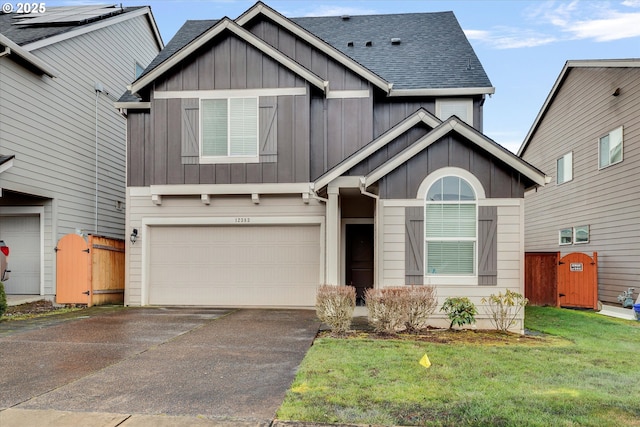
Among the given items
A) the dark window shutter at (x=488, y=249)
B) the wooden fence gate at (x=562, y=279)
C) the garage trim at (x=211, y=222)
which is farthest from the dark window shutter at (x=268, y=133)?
the wooden fence gate at (x=562, y=279)

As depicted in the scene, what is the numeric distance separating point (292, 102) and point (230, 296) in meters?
4.95

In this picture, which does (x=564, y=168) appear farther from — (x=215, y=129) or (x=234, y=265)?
(x=215, y=129)

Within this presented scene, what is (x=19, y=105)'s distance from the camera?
438 inches

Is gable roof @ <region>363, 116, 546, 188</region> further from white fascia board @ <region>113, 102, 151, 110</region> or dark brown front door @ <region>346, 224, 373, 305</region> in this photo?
white fascia board @ <region>113, 102, 151, 110</region>

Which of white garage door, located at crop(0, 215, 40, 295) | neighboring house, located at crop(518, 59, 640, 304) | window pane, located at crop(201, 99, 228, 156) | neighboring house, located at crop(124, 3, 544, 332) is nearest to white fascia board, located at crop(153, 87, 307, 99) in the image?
neighboring house, located at crop(124, 3, 544, 332)

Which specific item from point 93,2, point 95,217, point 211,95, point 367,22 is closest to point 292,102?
point 211,95

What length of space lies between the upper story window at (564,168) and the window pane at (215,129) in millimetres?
11601

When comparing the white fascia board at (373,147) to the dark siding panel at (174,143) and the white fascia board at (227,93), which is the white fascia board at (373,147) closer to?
the white fascia board at (227,93)

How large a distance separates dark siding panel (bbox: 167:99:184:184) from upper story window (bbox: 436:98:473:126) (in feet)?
21.1

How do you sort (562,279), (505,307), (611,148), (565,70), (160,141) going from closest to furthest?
(505,307)
(160,141)
(562,279)
(611,148)
(565,70)

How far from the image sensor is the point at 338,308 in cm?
789

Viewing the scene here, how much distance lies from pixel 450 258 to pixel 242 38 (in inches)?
282

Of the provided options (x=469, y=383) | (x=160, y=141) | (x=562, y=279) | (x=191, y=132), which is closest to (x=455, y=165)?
(x=469, y=383)

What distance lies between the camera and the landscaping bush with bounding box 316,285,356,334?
25.9ft
